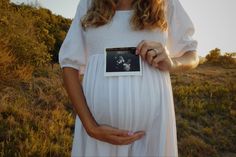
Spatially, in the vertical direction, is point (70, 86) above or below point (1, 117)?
above

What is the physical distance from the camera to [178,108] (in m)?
9.30

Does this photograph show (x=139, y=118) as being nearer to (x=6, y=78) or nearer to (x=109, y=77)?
(x=109, y=77)

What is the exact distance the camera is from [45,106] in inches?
296

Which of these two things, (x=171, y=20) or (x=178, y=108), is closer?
(x=171, y=20)

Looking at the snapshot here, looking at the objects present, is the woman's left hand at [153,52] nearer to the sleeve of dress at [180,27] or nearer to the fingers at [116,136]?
the sleeve of dress at [180,27]

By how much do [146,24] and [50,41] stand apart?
44.1 feet

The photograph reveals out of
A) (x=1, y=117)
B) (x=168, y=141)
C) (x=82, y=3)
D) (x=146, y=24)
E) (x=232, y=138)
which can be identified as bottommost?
(x=232, y=138)

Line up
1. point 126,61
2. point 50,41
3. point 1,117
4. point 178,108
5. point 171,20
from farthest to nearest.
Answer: point 50,41
point 178,108
point 1,117
point 171,20
point 126,61

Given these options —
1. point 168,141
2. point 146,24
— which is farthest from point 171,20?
point 168,141

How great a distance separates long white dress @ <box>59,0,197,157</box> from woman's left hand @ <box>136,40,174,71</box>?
7 cm

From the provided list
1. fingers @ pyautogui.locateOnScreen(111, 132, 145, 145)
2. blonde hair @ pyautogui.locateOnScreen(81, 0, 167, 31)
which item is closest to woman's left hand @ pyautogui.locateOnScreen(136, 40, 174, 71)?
blonde hair @ pyautogui.locateOnScreen(81, 0, 167, 31)

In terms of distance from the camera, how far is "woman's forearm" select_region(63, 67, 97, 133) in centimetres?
154

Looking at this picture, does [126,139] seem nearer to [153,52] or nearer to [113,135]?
[113,135]

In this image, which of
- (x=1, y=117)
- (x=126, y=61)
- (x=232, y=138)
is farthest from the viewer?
(x=232, y=138)
